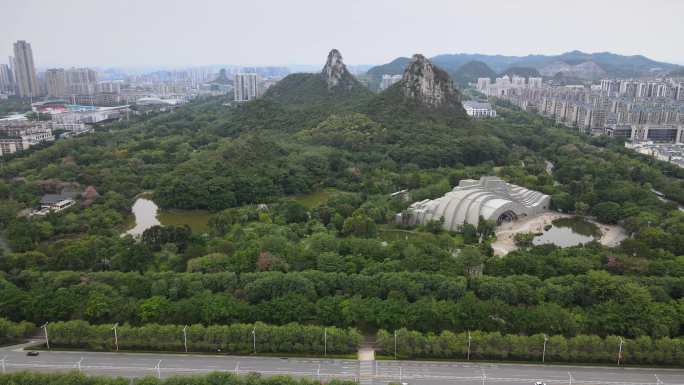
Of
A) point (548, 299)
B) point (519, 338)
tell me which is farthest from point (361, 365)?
point (548, 299)

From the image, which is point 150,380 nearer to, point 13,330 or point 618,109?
point 13,330

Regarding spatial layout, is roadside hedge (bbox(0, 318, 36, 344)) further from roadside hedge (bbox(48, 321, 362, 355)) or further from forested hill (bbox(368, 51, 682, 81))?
forested hill (bbox(368, 51, 682, 81))

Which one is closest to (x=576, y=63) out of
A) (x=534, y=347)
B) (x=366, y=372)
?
(x=534, y=347)

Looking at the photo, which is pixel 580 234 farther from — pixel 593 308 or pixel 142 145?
pixel 142 145

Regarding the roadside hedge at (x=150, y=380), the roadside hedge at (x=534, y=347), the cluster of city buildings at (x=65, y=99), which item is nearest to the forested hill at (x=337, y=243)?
the roadside hedge at (x=534, y=347)

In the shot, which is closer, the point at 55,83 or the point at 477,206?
the point at 477,206

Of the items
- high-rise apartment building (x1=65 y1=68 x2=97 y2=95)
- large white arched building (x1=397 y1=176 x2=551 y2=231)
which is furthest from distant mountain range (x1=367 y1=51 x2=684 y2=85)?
large white arched building (x1=397 y1=176 x2=551 y2=231)

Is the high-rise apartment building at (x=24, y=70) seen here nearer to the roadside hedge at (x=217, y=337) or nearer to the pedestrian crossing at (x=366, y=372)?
the roadside hedge at (x=217, y=337)
